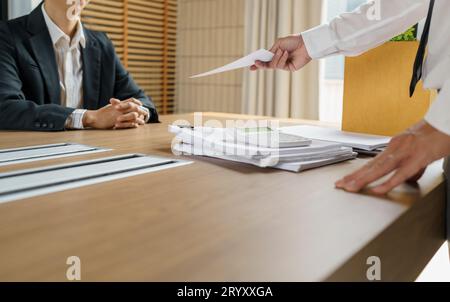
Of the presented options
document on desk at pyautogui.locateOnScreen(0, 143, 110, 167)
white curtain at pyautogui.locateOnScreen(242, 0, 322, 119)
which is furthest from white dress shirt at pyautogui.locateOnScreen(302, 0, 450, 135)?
white curtain at pyautogui.locateOnScreen(242, 0, 322, 119)

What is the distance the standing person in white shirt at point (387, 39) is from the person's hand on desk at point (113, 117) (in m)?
0.44

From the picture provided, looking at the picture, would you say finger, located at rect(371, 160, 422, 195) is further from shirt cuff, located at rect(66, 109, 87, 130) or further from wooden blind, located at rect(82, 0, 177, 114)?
wooden blind, located at rect(82, 0, 177, 114)

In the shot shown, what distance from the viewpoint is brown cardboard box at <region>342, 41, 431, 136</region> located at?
1.23m

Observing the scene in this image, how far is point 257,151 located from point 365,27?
576 mm

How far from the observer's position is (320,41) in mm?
1295

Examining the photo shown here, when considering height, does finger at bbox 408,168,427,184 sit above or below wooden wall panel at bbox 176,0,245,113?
below

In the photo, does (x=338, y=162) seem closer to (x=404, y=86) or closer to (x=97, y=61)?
(x=404, y=86)

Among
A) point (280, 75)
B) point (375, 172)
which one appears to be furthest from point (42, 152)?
point (280, 75)

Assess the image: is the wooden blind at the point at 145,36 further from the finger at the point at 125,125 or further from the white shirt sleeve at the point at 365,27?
the white shirt sleeve at the point at 365,27

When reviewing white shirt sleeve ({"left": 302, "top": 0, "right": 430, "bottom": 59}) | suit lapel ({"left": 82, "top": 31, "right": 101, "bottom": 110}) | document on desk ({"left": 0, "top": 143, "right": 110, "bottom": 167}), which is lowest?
document on desk ({"left": 0, "top": 143, "right": 110, "bottom": 167})

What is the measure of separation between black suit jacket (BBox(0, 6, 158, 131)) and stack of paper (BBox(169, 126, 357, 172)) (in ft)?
1.74

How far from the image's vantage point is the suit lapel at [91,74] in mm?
1947

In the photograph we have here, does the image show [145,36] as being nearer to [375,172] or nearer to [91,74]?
[91,74]

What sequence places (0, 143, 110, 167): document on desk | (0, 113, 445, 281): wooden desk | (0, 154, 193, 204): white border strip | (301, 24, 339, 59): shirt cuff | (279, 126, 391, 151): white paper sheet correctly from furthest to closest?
(301, 24, 339, 59): shirt cuff, (279, 126, 391, 151): white paper sheet, (0, 143, 110, 167): document on desk, (0, 154, 193, 204): white border strip, (0, 113, 445, 281): wooden desk
